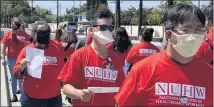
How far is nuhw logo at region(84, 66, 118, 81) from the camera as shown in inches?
165

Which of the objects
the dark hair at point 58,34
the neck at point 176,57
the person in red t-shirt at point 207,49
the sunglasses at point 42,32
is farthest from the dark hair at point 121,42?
the neck at point 176,57

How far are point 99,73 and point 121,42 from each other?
3.48 metres

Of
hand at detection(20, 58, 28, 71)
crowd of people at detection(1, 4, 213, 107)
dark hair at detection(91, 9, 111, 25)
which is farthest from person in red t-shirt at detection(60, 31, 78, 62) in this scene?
dark hair at detection(91, 9, 111, 25)

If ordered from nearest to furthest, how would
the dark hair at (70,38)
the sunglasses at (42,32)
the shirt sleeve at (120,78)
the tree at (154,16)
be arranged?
the shirt sleeve at (120,78) < the sunglasses at (42,32) < the dark hair at (70,38) < the tree at (154,16)

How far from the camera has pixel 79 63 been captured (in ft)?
13.6

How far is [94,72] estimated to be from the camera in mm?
4223

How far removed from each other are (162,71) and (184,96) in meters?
0.20

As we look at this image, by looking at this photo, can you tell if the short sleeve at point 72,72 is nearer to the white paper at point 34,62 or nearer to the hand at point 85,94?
the hand at point 85,94

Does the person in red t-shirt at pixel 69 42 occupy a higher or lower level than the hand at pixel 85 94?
→ higher

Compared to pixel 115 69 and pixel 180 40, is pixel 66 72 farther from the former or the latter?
pixel 180 40

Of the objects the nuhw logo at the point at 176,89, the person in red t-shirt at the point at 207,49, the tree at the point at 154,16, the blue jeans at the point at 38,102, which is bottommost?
the blue jeans at the point at 38,102

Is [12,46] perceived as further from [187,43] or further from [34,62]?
[187,43]

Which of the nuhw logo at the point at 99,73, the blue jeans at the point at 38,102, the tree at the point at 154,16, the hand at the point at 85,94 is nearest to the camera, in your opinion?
the hand at the point at 85,94

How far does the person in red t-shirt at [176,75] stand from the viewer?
8.93 ft
